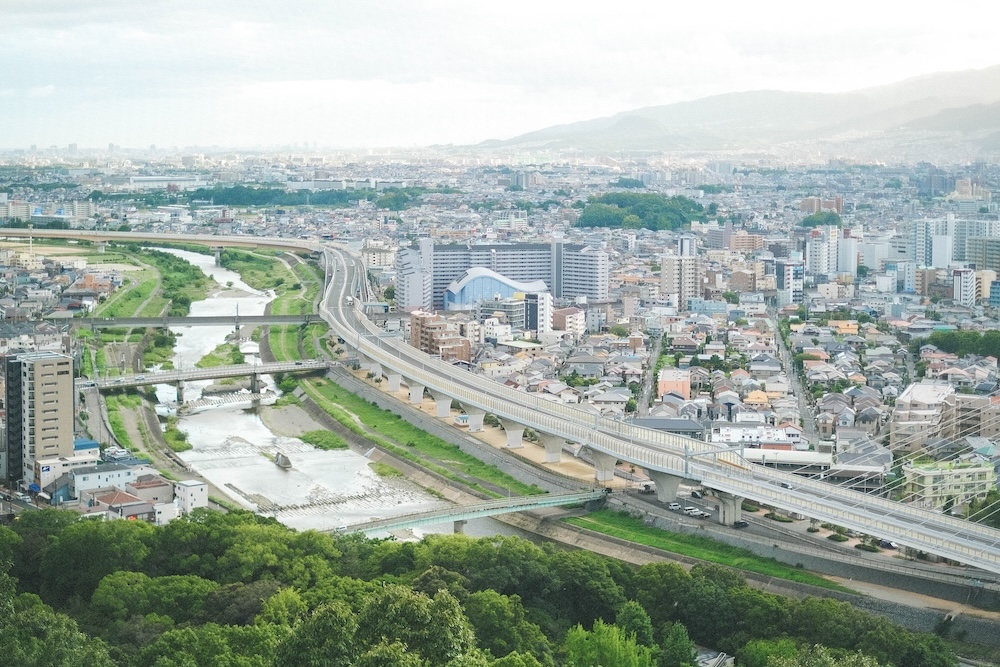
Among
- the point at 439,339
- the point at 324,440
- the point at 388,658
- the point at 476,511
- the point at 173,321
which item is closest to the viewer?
the point at 388,658

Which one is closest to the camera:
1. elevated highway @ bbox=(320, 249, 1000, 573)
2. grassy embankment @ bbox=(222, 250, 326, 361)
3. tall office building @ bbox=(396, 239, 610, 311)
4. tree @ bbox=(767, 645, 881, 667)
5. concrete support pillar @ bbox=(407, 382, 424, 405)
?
tree @ bbox=(767, 645, 881, 667)

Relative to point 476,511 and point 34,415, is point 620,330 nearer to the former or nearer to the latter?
point 476,511

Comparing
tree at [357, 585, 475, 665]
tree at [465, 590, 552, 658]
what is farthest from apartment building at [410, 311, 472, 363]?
tree at [357, 585, 475, 665]

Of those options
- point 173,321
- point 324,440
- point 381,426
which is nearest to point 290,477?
point 324,440

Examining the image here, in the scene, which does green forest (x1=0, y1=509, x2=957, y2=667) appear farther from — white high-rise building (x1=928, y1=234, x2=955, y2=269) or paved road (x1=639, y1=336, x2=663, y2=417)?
white high-rise building (x1=928, y1=234, x2=955, y2=269)

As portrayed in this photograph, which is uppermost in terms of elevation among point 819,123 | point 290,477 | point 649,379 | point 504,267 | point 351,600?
point 819,123

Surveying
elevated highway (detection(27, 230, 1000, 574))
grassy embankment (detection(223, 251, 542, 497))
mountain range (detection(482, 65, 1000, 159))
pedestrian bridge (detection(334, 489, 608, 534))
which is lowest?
grassy embankment (detection(223, 251, 542, 497))

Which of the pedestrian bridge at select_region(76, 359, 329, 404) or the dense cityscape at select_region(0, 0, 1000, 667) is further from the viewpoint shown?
the pedestrian bridge at select_region(76, 359, 329, 404)

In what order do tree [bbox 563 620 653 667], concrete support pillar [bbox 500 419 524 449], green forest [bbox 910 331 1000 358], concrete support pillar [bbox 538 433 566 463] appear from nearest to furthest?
tree [bbox 563 620 653 667] < concrete support pillar [bbox 538 433 566 463] < concrete support pillar [bbox 500 419 524 449] < green forest [bbox 910 331 1000 358]
